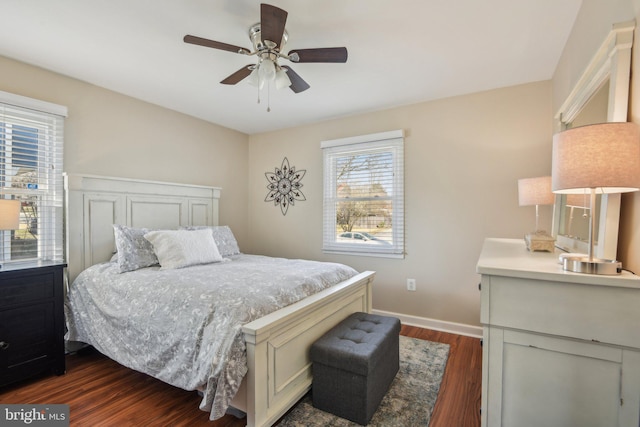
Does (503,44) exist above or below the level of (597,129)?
above

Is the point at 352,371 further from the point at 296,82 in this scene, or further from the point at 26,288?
the point at 26,288

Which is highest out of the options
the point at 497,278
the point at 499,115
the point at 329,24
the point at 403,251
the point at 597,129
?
the point at 329,24

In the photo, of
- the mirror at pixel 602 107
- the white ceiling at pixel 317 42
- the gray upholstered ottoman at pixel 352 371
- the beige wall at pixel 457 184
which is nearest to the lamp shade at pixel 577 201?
the mirror at pixel 602 107

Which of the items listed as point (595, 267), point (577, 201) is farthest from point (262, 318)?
point (577, 201)

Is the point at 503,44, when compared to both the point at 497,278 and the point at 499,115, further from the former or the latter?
the point at 497,278

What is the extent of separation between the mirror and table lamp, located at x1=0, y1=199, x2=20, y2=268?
10.8 ft

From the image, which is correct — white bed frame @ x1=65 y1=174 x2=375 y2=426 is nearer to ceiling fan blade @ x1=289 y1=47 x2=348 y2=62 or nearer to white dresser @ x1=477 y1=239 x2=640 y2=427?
white dresser @ x1=477 y1=239 x2=640 y2=427

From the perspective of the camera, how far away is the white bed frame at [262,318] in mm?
1570

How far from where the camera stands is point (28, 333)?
2062 mm

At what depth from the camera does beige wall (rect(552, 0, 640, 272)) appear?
1070mm

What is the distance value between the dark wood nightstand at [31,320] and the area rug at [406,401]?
5.96 ft

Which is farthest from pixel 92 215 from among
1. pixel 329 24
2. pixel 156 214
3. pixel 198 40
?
pixel 329 24

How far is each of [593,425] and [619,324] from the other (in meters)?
0.36

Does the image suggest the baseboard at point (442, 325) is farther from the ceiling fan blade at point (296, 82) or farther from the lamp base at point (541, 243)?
the ceiling fan blade at point (296, 82)
